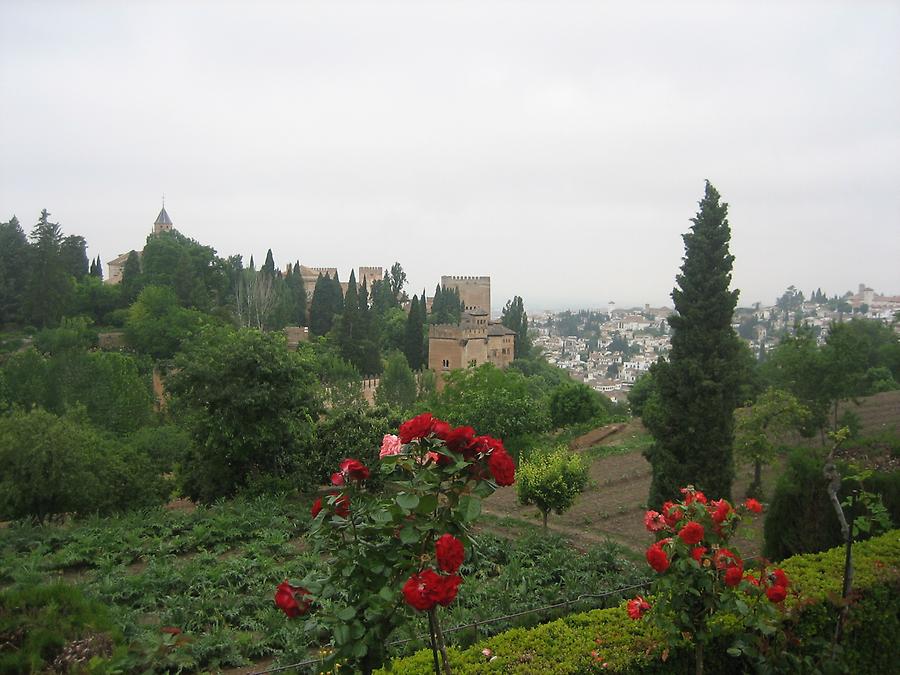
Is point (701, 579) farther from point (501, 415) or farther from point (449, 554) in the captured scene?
point (501, 415)

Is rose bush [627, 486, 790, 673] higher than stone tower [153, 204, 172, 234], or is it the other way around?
stone tower [153, 204, 172, 234]

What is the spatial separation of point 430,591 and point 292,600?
0.59m

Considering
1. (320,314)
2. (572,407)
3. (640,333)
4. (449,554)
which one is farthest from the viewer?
(640,333)

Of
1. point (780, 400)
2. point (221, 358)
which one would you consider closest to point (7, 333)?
point (221, 358)

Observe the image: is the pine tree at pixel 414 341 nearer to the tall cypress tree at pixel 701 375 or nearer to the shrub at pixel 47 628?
the tall cypress tree at pixel 701 375

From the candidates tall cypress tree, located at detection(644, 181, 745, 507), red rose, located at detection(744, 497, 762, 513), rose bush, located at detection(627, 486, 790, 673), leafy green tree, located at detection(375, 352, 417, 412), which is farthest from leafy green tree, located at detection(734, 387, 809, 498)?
leafy green tree, located at detection(375, 352, 417, 412)

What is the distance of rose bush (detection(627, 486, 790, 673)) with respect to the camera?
3.60 metres

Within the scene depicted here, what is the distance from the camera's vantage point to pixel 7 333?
40250 millimetres

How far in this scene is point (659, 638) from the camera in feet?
14.6

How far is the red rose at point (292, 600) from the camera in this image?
2654 millimetres

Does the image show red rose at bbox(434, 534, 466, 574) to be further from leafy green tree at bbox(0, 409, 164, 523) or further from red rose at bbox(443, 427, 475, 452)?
leafy green tree at bbox(0, 409, 164, 523)

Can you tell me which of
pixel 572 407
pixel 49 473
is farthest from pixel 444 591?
pixel 572 407

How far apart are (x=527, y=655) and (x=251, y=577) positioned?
5514 mm

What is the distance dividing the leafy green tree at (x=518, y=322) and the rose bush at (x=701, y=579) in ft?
197
